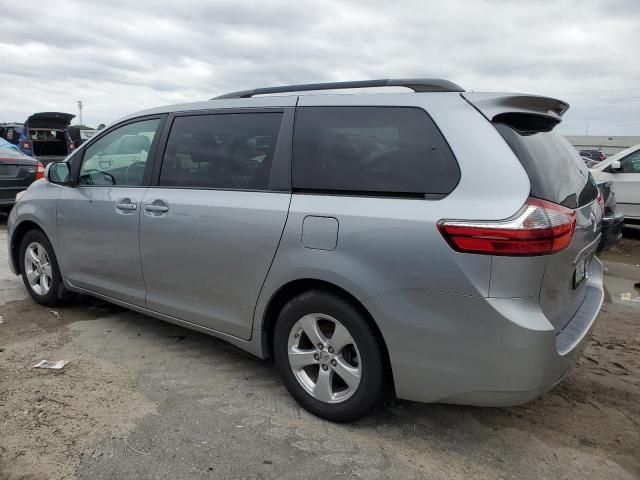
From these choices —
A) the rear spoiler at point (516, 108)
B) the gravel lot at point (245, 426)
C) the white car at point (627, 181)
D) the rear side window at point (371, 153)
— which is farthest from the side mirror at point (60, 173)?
the white car at point (627, 181)

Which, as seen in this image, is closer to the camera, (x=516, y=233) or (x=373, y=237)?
(x=516, y=233)

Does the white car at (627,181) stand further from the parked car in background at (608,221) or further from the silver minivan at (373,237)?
the silver minivan at (373,237)

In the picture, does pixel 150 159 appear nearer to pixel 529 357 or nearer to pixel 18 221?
pixel 18 221

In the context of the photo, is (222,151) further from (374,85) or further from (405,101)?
(405,101)

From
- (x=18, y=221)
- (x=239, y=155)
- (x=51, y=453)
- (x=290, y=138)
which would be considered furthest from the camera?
(x=18, y=221)

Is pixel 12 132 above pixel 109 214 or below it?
above

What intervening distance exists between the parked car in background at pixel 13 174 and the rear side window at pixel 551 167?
8.61 m

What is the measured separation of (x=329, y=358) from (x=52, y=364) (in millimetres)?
1973

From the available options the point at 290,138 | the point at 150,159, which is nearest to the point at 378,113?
the point at 290,138

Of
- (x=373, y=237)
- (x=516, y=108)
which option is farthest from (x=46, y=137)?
(x=516, y=108)

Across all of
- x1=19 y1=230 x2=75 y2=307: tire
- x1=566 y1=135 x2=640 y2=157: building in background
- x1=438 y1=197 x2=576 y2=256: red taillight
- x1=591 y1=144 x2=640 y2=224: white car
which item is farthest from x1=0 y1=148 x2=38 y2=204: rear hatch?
x1=566 y1=135 x2=640 y2=157: building in background

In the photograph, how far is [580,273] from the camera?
275 centimetres

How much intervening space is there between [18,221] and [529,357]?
4331mm

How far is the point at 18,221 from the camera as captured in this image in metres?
4.65
